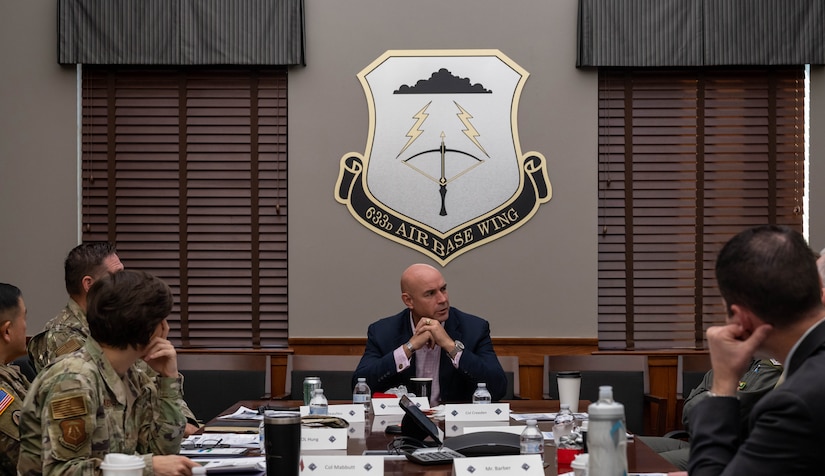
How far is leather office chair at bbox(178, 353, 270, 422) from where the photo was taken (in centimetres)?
527

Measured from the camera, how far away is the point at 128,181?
5.94m

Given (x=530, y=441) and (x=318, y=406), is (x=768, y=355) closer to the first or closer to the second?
(x=530, y=441)

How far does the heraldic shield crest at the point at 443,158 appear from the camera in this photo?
5.85 meters

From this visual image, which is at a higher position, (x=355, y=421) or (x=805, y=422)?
(x=805, y=422)

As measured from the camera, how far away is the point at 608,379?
5328mm

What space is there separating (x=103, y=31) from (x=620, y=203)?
3396 millimetres

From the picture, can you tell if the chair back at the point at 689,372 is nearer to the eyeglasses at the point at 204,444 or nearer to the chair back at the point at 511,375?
the chair back at the point at 511,375

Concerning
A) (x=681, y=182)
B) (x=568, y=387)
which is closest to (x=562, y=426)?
(x=568, y=387)

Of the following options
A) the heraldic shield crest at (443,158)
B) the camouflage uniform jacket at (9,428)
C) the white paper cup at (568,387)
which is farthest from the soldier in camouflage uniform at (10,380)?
the heraldic shield crest at (443,158)

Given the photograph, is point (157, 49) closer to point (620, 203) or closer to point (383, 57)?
point (383, 57)

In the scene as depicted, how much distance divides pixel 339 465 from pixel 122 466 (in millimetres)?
684

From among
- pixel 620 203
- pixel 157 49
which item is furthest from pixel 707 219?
pixel 157 49

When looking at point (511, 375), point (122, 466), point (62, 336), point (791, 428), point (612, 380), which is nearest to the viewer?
point (791, 428)

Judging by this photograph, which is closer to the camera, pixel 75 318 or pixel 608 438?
A: pixel 608 438
